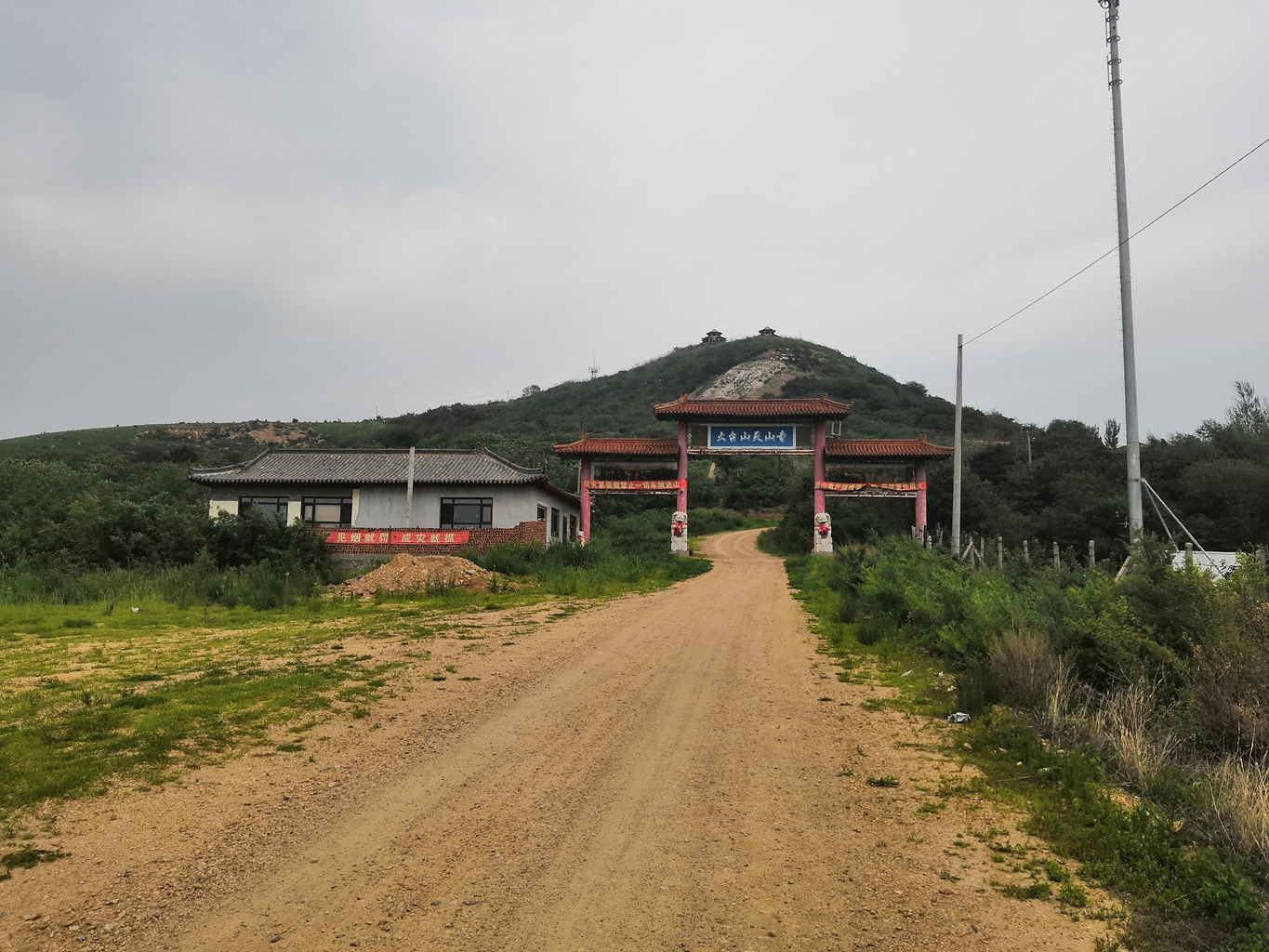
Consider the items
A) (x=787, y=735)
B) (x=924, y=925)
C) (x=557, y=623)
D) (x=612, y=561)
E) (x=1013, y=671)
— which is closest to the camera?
(x=924, y=925)

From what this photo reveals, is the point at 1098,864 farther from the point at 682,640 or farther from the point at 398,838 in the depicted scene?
the point at 682,640

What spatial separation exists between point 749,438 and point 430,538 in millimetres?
15711

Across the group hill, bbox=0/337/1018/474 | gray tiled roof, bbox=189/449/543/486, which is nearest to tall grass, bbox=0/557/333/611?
gray tiled roof, bbox=189/449/543/486

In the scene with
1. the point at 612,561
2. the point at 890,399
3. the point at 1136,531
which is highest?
the point at 890,399

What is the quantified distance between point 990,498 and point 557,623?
1362 inches

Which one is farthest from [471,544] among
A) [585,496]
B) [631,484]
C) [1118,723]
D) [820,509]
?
[1118,723]

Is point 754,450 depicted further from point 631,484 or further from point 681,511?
point 631,484

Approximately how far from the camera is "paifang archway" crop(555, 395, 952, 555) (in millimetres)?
36906

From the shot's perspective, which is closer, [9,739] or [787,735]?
[9,739]

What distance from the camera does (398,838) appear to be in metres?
4.90

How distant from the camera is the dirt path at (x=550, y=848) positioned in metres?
3.84

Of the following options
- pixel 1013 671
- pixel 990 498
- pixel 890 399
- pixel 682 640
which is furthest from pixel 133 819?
pixel 890 399

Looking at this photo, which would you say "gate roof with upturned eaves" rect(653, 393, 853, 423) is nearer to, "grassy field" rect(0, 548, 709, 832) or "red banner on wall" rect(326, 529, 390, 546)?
"red banner on wall" rect(326, 529, 390, 546)

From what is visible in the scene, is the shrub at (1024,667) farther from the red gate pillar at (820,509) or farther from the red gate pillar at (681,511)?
the red gate pillar at (820,509)
